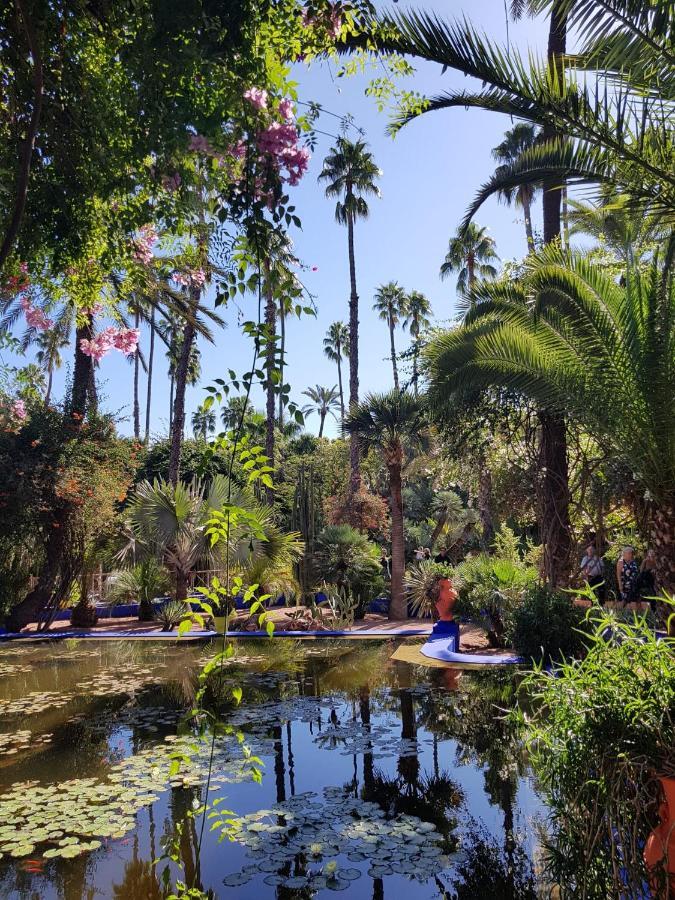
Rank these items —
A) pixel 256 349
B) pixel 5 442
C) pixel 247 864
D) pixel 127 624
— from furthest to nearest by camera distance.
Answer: pixel 127 624
pixel 5 442
pixel 247 864
pixel 256 349

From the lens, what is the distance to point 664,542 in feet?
20.5

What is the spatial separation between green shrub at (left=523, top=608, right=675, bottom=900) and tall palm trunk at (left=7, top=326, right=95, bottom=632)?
42.1ft

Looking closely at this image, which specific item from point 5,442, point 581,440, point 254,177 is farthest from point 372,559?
point 254,177

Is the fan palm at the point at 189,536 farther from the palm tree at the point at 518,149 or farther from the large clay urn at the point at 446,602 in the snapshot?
the palm tree at the point at 518,149

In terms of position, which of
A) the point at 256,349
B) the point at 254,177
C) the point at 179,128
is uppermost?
the point at 179,128

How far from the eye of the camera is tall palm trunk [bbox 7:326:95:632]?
13711 millimetres

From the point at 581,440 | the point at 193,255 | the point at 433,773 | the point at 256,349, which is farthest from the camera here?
the point at 581,440

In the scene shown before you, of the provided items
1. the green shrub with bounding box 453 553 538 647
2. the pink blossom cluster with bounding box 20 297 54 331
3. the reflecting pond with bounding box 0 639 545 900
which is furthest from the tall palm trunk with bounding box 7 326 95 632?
the green shrub with bounding box 453 553 538 647

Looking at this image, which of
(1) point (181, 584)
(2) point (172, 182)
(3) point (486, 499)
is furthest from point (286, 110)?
(3) point (486, 499)

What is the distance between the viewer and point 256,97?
2604 mm

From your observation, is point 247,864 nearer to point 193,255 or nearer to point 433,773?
point 433,773

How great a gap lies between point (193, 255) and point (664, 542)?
17.0 feet

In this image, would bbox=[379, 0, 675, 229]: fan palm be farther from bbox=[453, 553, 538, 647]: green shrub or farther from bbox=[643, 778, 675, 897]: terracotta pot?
bbox=[453, 553, 538, 647]: green shrub

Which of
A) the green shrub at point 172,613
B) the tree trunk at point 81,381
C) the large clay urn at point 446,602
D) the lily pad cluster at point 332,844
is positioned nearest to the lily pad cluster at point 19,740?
the lily pad cluster at point 332,844
